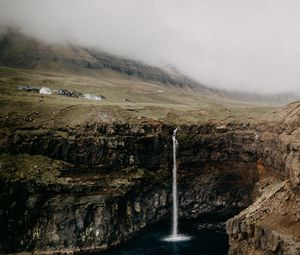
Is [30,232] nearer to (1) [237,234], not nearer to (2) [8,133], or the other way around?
(2) [8,133]

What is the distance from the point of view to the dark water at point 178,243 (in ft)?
338

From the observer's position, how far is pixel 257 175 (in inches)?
4747

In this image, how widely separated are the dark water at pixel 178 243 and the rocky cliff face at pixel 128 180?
9.60 ft

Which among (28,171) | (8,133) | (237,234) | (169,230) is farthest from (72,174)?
(237,234)

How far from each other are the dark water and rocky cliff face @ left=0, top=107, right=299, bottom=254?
9.60 ft

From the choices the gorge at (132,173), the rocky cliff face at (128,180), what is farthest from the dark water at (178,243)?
the rocky cliff face at (128,180)

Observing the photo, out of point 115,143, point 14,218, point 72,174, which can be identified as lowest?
point 14,218

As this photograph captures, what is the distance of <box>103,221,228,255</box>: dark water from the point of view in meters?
103

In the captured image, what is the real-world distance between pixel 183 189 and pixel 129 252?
27.5 m

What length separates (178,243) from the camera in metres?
109

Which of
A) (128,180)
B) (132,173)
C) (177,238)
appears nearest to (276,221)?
(177,238)

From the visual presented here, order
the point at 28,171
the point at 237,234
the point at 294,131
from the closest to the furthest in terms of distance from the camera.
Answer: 1. the point at 237,234
2. the point at 294,131
3. the point at 28,171

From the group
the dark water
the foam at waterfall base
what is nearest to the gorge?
the dark water

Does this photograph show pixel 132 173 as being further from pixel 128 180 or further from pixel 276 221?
pixel 276 221
